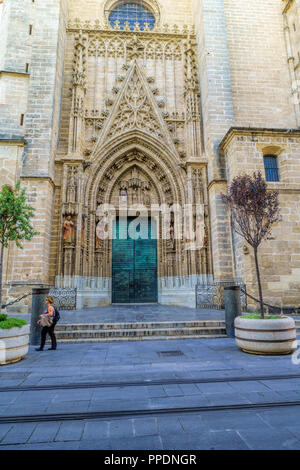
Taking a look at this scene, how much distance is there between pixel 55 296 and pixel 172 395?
357 inches

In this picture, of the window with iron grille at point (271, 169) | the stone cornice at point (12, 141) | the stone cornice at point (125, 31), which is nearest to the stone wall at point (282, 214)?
the window with iron grille at point (271, 169)

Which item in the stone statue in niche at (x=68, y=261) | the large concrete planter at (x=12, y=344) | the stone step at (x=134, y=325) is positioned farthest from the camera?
the stone statue in niche at (x=68, y=261)

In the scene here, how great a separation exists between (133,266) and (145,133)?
706 centimetres

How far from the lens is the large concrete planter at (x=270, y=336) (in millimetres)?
5273

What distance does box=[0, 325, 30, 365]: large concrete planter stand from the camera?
4883 millimetres

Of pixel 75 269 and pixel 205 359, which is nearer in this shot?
pixel 205 359

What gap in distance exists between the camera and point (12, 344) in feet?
16.3

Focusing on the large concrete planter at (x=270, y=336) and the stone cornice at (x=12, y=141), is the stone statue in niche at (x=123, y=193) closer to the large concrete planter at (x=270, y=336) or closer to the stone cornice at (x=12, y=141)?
the stone cornice at (x=12, y=141)

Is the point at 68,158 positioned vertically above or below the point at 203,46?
below

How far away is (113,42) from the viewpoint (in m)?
15.5

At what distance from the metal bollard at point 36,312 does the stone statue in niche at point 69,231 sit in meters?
5.18

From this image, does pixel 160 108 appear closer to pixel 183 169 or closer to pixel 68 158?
pixel 183 169
